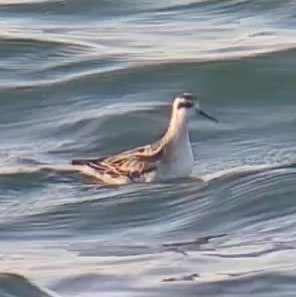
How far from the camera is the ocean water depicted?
35.8ft

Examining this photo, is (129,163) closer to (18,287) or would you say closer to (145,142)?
(145,142)

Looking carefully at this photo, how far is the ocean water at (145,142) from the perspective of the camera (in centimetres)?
1091

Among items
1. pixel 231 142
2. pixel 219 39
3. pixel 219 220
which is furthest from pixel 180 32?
pixel 219 220

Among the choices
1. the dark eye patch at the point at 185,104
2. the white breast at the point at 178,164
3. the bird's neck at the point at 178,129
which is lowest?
the white breast at the point at 178,164

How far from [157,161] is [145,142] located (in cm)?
145

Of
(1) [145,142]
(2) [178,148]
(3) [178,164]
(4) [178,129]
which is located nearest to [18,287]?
(3) [178,164]

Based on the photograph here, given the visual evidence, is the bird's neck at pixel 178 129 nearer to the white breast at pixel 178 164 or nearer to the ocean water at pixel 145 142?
the white breast at pixel 178 164

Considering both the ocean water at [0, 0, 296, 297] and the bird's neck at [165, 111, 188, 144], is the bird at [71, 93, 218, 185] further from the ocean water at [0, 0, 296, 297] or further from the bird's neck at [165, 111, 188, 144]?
the ocean water at [0, 0, 296, 297]

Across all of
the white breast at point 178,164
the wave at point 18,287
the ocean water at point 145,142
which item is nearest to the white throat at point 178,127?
the white breast at point 178,164

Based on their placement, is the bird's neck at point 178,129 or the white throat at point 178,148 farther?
the bird's neck at point 178,129

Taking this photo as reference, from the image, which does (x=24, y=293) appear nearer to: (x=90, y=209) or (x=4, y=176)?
(x=90, y=209)

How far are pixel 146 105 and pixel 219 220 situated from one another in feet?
13.4

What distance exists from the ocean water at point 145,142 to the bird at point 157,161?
0.62 feet

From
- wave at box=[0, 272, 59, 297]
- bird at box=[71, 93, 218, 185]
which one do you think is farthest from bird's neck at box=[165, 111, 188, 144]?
wave at box=[0, 272, 59, 297]
